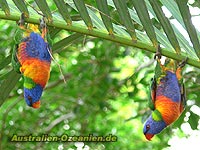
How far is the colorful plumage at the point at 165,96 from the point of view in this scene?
1.25 metres

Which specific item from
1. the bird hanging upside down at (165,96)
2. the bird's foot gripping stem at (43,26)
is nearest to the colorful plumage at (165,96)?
the bird hanging upside down at (165,96)

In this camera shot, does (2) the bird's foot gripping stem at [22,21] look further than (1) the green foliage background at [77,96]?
No

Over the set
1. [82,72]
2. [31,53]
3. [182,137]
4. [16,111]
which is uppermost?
[31,53]

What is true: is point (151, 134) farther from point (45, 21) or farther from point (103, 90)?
point (103, 90)

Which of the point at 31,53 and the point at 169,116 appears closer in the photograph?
the point at 31,53

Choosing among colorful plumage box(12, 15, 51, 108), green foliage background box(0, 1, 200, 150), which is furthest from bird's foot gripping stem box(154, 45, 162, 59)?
green foliage background box(0, 1, 200, 150)

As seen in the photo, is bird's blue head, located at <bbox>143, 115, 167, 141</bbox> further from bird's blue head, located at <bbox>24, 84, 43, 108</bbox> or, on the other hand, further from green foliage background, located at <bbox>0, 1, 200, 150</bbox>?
green foliage background, located at <bbox>0, 1, 200, 150</bbox>

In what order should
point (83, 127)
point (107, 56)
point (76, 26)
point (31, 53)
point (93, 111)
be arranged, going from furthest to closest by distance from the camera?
point (83, 127) < point (93, 111) < point (107, 56) < point (76, 26) < point (31, 53)

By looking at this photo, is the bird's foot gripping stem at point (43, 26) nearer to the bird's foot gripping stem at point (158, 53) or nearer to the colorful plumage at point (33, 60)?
the colorful plumage at point (33, 60)

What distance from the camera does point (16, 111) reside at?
3.90m

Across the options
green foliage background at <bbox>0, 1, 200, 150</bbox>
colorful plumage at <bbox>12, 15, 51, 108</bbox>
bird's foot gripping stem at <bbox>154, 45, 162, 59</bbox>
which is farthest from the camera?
green foliage background at <bbox>0, 1, 200, 150</bbox>

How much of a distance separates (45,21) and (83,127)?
9.35 feet

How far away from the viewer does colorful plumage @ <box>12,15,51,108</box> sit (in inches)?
43.1

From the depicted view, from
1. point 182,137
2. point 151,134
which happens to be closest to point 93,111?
point 182,137
